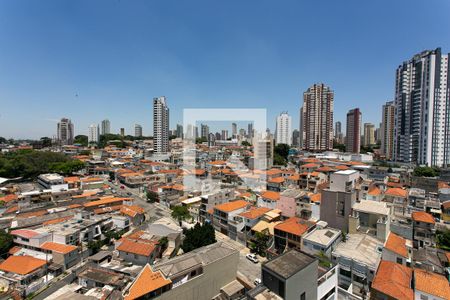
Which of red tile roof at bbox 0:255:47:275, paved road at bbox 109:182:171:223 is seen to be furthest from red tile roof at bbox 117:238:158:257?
paved road at bbox 109:182:171:223

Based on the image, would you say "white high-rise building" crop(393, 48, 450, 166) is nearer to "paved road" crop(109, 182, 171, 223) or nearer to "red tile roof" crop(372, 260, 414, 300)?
"red tile roof" crop(372, 260, 414, 300)

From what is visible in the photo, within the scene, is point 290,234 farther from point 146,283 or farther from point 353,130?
point 353,130

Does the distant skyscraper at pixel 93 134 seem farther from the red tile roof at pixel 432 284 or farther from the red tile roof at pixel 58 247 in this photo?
the red tile roof at pixel 432 284

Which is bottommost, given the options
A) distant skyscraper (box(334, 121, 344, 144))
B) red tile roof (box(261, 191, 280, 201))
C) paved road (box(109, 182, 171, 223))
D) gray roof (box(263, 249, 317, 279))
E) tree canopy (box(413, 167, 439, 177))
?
paved road (box(109, 182, 171, 223))

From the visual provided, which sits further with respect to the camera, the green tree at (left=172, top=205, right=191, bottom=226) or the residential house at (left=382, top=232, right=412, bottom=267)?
the green tree at (left=172, top=205, right=191, bottom=226)

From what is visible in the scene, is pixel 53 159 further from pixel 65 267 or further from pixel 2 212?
pixel 65 267

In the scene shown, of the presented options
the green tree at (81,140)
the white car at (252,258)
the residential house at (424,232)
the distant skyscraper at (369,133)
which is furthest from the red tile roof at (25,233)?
the distant skyscraper at (369,133)
